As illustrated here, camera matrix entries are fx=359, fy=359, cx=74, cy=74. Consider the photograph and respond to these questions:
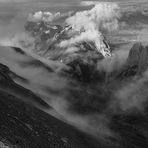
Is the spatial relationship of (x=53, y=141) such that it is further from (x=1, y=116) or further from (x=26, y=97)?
(x=26, y=97)

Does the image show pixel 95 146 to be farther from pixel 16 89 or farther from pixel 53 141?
pixel 16 89

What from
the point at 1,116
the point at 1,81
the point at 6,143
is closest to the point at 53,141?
the point at 1,116

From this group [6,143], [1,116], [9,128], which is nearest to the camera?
[6,143]

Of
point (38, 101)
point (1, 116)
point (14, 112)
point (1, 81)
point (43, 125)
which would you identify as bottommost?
point (38, 101)

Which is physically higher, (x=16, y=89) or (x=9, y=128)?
(x=9, y=128)

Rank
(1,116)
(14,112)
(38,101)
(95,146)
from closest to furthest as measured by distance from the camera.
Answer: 1. (1,116)
2. (14,112)
3. (95,146)
4. (38,101)

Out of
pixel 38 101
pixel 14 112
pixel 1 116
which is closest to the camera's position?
pixel 1 116

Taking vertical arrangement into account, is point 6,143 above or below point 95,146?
above

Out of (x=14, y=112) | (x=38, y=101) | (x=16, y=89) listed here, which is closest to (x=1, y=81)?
(x=16, y=89)

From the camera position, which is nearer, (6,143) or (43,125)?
(6,143)
